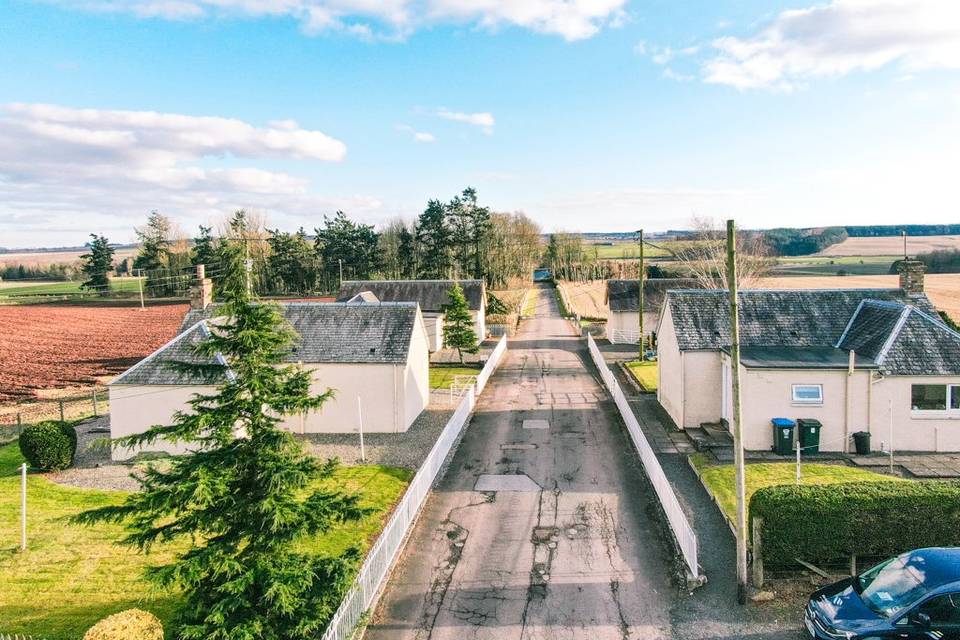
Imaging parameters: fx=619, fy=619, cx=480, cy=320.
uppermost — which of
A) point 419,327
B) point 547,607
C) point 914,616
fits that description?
point 419,327

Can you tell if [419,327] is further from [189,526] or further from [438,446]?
[189,526]

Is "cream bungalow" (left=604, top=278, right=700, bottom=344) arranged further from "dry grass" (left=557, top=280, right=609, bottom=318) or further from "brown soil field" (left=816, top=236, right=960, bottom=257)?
"brown soil field" (left=816, top=236, right=960, bottom=257)

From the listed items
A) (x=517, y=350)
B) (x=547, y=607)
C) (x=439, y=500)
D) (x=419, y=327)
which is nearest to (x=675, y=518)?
(x=547, y=607)

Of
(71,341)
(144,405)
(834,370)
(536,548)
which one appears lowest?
(536,548)

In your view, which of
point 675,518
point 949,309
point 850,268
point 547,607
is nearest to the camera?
point 547,607

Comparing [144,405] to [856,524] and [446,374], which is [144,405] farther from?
[856,524]

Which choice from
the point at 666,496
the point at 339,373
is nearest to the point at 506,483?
the point at 666,496
